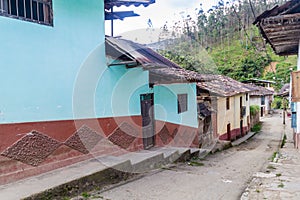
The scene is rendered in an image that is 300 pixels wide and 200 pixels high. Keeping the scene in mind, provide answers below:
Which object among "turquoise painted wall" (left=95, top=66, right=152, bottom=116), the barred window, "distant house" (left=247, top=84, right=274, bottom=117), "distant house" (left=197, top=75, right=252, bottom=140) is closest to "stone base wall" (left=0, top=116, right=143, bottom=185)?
"turquoise painted wall" (left=95, top=66, right=152, bottom=116)

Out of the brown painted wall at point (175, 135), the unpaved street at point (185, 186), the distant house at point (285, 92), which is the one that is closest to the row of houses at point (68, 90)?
the brown painted wall at point (175, 135)

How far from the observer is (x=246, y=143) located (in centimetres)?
2202

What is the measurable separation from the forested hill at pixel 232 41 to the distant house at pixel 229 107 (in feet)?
68.8

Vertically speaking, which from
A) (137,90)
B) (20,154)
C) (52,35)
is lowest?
(20,154)

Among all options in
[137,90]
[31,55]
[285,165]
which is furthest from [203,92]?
[31,55]

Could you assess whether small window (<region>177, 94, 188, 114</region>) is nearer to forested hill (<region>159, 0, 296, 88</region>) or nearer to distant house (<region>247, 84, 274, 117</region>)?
distant house (<region>247, 84, 274, 117</region>)

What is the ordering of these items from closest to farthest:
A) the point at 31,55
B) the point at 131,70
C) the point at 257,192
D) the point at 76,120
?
the point at 257,192
the point at 31,55
the point at 76,120
the point at 131,70

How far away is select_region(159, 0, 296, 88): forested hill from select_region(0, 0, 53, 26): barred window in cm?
3983

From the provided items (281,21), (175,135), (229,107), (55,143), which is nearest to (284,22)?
(281,21)

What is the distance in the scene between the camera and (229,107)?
21250 millimetres

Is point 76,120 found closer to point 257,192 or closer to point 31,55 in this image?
point 31,55

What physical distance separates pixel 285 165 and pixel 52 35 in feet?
22.2

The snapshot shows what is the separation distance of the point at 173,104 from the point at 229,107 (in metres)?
10.2

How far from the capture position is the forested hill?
4981 cm
